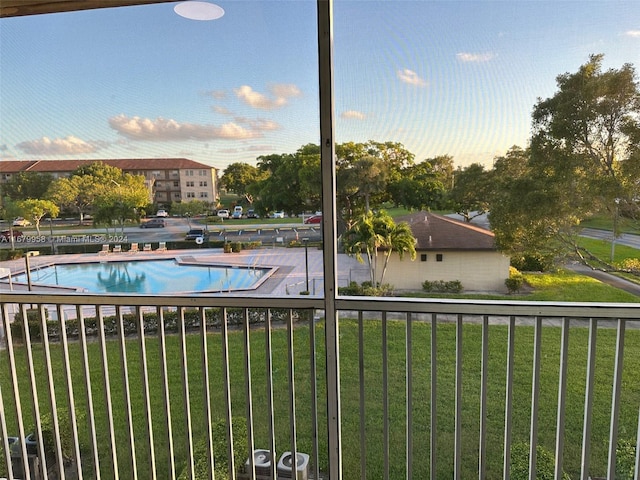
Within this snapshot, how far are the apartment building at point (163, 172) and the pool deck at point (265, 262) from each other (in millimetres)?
286

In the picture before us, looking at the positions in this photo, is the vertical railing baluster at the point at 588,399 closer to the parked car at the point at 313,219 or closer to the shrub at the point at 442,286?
the shrub at the point at 442,286

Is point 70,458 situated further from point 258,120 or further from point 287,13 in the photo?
point 287,13

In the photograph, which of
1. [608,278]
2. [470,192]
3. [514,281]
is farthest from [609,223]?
[470,192]

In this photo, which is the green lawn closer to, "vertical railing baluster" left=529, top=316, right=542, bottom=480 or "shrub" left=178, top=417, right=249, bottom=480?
"vertical railing baluster" left=529, top=316, right=542, bottom=480

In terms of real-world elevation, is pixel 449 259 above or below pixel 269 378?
above

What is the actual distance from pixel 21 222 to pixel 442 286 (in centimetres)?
224

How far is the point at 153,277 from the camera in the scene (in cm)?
206

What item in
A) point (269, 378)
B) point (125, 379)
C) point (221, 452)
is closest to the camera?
point (269, 378)

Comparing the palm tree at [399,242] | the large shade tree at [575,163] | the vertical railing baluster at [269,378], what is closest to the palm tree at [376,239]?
the palm tree at [399,242]

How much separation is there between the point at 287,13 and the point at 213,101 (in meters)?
0.53

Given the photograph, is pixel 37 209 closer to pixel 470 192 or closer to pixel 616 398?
pixel 470 192

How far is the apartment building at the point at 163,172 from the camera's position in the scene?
6.62 ft

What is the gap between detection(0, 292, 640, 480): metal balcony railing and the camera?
5.90 feet

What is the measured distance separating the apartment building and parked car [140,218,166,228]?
86 mm
